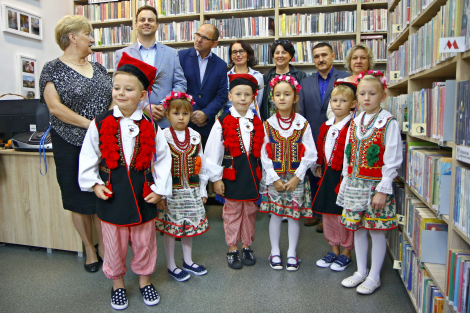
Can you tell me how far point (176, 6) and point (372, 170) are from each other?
147 inches

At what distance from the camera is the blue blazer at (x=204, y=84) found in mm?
2898

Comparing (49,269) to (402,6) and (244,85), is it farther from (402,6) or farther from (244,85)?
(402,6)

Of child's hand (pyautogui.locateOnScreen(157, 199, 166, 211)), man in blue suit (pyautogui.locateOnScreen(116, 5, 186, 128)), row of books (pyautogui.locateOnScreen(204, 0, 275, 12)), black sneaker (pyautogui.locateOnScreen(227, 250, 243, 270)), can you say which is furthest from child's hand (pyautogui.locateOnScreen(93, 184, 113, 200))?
row of books (pyautogui.locateOnScreen(204, 0, 275, 12))

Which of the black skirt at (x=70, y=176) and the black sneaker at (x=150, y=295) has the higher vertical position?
the black skirt at (x=70, y=176)

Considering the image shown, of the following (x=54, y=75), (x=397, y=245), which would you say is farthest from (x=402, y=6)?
(x=54, y=75)

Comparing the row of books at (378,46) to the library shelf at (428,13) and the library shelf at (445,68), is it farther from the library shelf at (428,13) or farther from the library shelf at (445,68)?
the library shelf at (445,68)

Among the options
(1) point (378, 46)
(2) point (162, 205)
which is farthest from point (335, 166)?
(1) point (378, 46)

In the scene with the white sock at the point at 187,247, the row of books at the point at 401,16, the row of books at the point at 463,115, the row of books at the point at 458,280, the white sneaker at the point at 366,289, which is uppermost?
the row of books at the point at 401,16

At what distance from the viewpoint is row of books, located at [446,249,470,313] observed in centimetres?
118

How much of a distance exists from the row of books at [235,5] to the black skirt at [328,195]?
2902 millimetres

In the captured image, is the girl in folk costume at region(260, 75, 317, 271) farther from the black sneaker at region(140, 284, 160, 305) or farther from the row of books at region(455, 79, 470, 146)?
the row of books at region(455, 79, 470, 146)

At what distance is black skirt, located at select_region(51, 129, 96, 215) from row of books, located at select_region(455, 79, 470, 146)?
201 cm

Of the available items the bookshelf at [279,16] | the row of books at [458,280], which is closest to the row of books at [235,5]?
the bookshelf at [279,16]

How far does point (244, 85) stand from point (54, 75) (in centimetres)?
118
